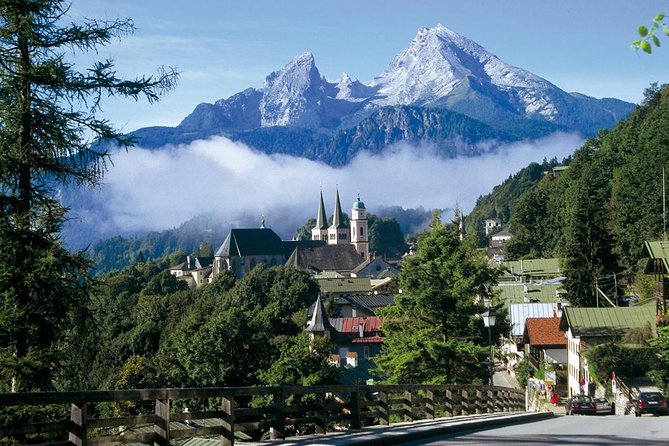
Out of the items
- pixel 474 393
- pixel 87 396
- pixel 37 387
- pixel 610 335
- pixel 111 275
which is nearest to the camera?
pixel 87 396

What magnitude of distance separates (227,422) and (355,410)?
503 cm

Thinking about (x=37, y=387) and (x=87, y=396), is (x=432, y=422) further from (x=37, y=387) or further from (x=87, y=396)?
(x=87, y=396)

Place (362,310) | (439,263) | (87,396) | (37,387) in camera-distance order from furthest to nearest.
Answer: (362,310) → (439,263) → (37,387) → (87,396)

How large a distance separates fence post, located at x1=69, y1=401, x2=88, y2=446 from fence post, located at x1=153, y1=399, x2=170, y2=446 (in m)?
1.37

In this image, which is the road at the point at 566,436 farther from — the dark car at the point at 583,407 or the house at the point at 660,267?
the house at the point at 660,267

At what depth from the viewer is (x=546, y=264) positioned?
5517 inches

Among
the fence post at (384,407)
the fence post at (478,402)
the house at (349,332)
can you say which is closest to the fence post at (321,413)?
the fence post at (384,407)

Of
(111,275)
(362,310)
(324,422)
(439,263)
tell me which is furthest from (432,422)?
(362,310)

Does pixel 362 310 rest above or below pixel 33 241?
below

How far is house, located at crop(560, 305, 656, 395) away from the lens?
65812 mm

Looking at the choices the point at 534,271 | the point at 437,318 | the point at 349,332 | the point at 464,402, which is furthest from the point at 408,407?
the point at 534,271

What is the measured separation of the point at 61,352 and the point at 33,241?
196 centimetres

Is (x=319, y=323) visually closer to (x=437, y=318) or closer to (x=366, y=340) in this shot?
(x=366, y=340)

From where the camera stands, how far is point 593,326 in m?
67.1
